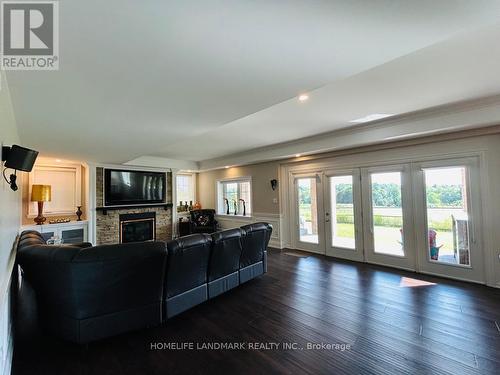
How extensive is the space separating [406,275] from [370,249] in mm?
792

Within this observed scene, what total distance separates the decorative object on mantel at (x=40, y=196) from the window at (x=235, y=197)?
4395 mm

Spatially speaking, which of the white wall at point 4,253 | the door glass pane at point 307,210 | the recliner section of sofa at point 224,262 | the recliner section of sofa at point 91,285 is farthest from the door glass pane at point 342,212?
the white wall at point 4,253

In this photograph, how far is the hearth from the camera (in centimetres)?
618

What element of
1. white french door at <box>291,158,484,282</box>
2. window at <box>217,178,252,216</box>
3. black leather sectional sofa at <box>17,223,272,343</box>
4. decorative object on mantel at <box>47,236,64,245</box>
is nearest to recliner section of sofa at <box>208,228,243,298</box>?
black leather sectional sofa at <box>17,223,272,343</box>

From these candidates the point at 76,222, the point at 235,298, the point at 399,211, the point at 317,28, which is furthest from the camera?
the point at 76,222

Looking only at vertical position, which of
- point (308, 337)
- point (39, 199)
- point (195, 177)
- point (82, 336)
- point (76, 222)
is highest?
point (195, 177)

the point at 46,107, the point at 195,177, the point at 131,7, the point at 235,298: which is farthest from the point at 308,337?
the point at 195,177

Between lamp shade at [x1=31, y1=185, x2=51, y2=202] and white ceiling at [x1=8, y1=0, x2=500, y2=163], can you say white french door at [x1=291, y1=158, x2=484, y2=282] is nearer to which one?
white ceiling at [x1=8, y1=0, x2=500, y2=163]

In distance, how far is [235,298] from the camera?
3258 mm

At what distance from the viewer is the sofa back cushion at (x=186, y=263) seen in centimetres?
258

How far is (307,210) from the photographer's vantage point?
5781 mm

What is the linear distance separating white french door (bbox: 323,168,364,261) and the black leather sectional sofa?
343 cm

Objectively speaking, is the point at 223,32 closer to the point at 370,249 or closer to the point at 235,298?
the point at 235,298

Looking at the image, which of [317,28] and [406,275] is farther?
[406,275]
